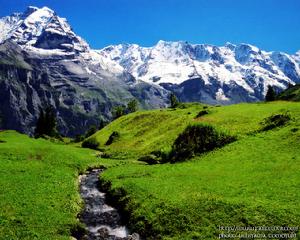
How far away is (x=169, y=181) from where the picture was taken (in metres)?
52.8

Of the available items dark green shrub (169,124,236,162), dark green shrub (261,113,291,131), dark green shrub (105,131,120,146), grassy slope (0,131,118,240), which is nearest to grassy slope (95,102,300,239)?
dark green shrub (261,113,291,131)

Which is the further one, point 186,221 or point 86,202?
point 86,202

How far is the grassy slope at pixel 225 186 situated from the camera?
37562 mm

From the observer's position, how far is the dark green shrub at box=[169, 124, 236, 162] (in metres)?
70.7

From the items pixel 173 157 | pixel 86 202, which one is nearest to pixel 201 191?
pixel 86 202

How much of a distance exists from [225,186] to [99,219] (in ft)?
45.4

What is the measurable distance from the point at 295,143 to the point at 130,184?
963 inches

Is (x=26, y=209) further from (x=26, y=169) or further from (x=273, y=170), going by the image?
(x=273, y=170)

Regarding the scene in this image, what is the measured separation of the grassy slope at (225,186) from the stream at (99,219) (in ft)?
5.98

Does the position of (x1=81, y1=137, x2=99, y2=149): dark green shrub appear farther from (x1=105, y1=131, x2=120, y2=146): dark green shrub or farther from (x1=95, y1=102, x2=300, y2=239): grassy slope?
(x1=95, y1=102, x2=300, y2=239): grassy slope

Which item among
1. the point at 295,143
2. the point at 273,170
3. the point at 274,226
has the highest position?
the point at 295,143

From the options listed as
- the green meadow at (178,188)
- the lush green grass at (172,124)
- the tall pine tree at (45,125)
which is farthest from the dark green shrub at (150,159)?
the tall pine tree at (45,125)

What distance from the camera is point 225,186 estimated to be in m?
46.5

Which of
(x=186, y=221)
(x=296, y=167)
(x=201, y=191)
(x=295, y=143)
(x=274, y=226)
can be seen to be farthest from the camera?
(x=295, y=143)
